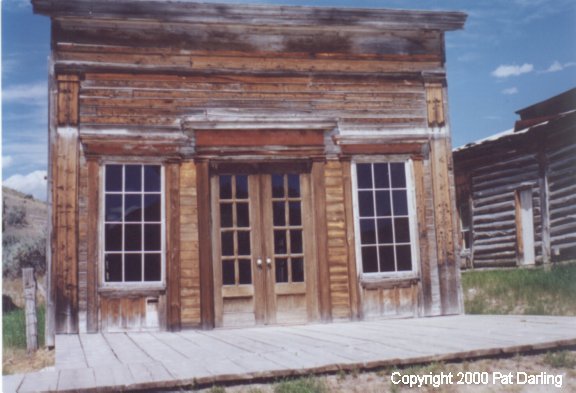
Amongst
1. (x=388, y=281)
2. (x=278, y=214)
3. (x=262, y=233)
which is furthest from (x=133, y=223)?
(x=388, y=281)

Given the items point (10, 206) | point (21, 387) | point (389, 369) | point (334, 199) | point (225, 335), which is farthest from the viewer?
point (10, 206)

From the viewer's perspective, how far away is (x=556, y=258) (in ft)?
45.9

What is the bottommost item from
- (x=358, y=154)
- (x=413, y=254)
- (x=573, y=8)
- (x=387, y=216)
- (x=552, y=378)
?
(x=552, y=378)

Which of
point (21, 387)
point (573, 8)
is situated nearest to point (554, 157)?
point (573, 8)

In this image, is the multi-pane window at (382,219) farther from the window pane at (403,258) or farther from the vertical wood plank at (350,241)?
the vertical wood plank at (350,241)

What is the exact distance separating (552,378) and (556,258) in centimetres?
1062

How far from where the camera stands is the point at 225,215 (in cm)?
798

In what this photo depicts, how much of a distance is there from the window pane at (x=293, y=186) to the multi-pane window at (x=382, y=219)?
820mm

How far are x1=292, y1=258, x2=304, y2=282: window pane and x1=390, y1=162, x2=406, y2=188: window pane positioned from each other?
5.59ft

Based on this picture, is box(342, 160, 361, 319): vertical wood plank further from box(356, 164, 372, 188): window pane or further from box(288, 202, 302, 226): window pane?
box(288, 202, 302, 226): window pane

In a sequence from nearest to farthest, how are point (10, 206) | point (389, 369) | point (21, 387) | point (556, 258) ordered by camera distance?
point (21, 387) → point (389, 369) → point (556, 258) → point (10, 206)

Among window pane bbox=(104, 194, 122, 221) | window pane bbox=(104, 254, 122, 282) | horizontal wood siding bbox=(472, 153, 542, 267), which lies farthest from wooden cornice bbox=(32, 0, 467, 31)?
horizontal wood siding bbox=(472, 153, 542, 267)

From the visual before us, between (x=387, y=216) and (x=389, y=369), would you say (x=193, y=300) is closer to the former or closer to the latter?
(x=387, y=216)

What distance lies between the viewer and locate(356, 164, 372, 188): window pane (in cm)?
841
